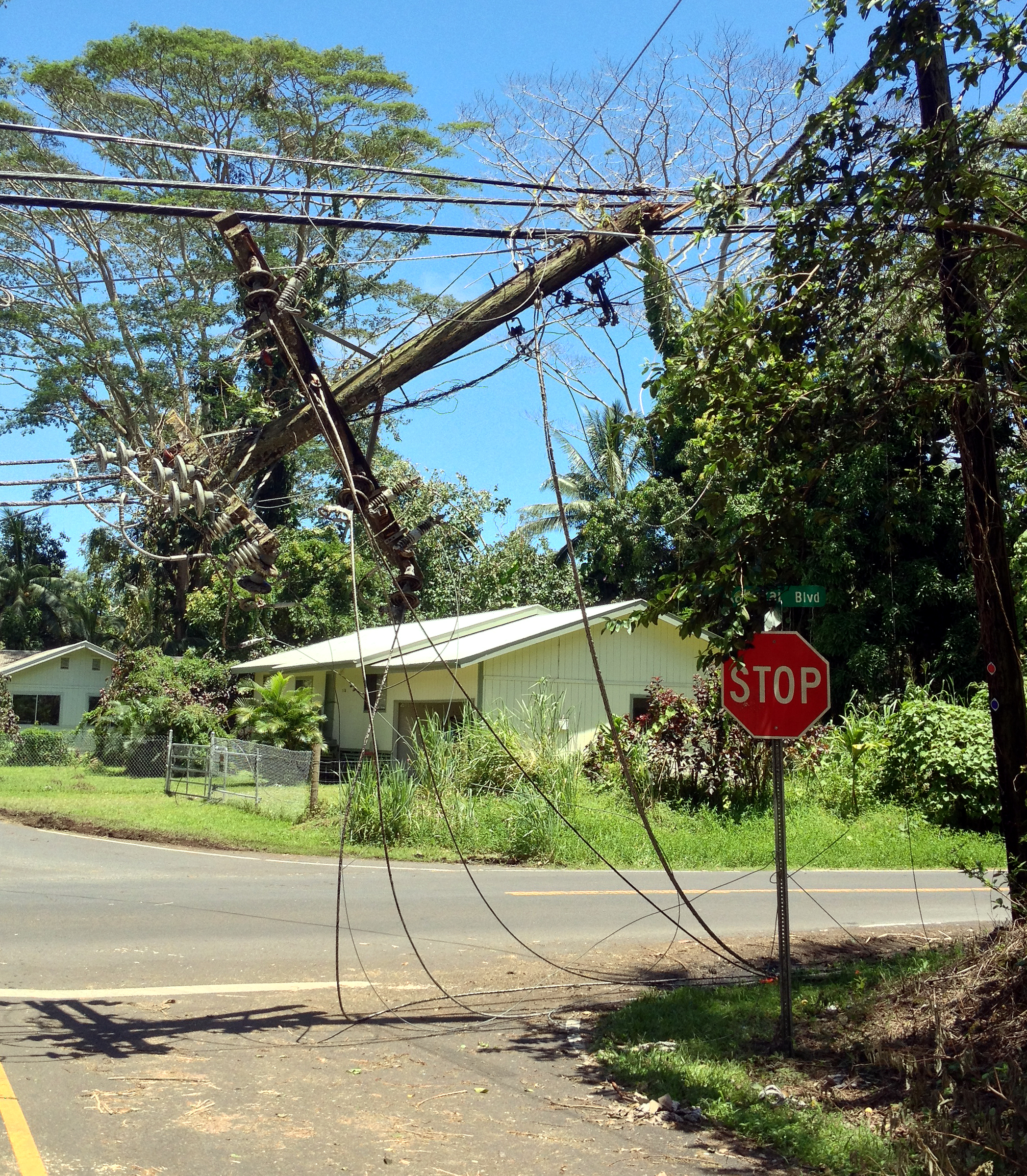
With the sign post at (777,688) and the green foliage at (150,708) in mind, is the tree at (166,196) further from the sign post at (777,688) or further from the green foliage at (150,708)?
the sign post at (777,688)

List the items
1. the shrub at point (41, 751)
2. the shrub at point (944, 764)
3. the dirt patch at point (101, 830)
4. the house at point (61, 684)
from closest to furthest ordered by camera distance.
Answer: the dirt patch at point (101, 830) < the shrub at point (944, 764) < the shrub at point (41, 751) < the house at point (61, 684)

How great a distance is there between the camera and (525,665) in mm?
23922

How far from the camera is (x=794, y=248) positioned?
738 cm

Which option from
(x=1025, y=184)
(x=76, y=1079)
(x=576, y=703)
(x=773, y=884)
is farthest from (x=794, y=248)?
(x=576, y=703)

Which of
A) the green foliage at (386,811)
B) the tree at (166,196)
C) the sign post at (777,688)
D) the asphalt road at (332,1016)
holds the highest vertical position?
the tree at (166,196)

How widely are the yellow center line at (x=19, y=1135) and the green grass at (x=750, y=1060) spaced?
9.74 ft

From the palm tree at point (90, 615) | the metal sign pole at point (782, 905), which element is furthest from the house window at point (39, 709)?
the metal sign pole at point (782, 905)

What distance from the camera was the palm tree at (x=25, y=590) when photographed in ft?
166

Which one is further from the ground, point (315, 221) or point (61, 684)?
point (315, 221)

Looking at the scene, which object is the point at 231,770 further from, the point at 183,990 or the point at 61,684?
the point at 61,684

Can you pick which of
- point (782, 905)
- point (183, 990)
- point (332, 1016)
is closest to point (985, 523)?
point (782, 905)

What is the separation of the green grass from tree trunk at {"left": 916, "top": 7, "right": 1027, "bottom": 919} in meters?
1.44

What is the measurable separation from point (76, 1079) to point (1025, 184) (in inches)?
311

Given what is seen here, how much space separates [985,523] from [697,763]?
12.7 m
